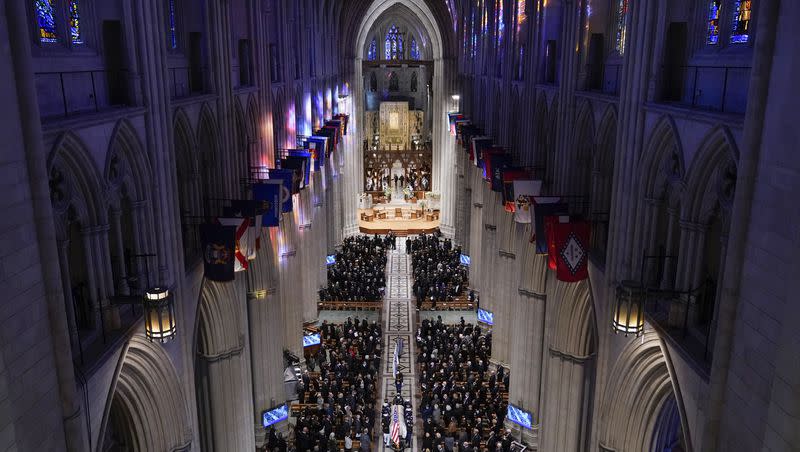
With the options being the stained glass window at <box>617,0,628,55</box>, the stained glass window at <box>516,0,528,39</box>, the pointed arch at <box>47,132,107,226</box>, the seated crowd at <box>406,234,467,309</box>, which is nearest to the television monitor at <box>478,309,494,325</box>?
the seated crowd at <box>406,234,467,309</box>

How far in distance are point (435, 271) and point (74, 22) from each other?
26.5 m

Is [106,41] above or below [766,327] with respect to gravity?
above

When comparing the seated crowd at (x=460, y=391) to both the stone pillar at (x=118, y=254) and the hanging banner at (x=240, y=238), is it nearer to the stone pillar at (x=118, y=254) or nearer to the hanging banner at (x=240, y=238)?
the hanging banner at (x=240, y=238)

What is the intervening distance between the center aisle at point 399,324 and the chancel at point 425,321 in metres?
0.29

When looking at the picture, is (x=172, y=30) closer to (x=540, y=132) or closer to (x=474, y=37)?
(x=540, y=132)

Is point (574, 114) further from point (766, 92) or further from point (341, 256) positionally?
point (341, 256)

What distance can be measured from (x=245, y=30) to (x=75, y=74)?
33.3 ft

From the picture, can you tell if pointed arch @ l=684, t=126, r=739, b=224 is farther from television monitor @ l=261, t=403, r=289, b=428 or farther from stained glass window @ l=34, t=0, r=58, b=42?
television monitor @ l=261, t=403, r=289, b=428

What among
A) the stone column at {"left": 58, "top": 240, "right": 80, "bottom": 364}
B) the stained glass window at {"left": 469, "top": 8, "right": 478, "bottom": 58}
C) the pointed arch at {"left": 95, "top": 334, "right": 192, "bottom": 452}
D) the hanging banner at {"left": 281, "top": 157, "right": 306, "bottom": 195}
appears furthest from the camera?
the stained glass window at {"left": 469, "top": 8, "right": 478, "bottom": 58}

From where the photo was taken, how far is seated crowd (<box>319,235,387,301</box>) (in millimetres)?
32406

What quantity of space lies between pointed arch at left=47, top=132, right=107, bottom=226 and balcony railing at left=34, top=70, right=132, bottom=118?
0.67m

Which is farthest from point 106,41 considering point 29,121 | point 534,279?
point 534,279

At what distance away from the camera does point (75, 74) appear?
1047cm

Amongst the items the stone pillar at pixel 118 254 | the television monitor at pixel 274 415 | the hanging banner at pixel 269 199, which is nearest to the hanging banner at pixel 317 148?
the hanging banner at pixel 269 199
